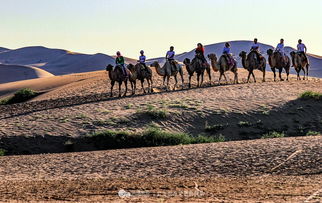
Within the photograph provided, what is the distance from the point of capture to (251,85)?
3712 cm

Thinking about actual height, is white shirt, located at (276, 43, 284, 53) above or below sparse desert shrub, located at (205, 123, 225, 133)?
above

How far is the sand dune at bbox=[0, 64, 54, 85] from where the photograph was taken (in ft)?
492

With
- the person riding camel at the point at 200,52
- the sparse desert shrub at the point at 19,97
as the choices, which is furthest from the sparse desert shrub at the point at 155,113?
the sparse desert shrub at the point at 19,97

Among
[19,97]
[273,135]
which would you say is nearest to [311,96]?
[273,135]

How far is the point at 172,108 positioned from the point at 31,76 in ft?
407

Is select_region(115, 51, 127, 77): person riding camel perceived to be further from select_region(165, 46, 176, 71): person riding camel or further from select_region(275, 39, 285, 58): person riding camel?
select_region(275, 39, 285, 58): person riding camel

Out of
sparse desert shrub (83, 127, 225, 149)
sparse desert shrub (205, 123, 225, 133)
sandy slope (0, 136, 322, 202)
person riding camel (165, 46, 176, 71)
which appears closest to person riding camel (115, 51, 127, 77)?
person riding camel (165, 46, 176, 71)

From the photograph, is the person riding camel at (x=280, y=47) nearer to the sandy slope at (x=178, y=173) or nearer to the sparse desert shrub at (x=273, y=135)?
the sparse desert shrub at (x=273, y=135)

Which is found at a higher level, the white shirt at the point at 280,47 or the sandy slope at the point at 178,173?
the white shirt at the point at 280,47

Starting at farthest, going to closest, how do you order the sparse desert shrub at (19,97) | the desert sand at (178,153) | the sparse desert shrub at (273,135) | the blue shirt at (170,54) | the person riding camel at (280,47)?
the sparse desert shrub at (19,97) → the person riding camel at (280,47) → the blue shirt at (170,54) → the sparse desert shrub at (273,135) → the desert sand at (178,153)

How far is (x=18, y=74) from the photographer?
155m

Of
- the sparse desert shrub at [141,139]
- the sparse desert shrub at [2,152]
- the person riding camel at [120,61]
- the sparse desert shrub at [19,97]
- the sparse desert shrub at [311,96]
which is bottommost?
the sparse desert shrub at [2,152]

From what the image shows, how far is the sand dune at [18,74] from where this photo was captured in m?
150

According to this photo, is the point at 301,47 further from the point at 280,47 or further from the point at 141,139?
the point at 141,139
